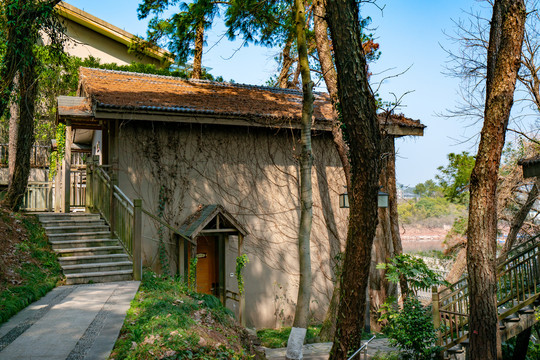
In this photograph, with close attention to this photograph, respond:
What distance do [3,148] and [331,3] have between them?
57.6ft

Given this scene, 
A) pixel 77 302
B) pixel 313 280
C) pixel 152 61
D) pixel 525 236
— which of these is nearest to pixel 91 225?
pixel 77 302

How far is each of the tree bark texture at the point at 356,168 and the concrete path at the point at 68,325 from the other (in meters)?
2.86

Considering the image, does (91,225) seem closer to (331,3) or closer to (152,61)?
(331,3)

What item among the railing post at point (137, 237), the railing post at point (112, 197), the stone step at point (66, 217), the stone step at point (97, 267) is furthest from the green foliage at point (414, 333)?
the stone step at point (66, 217)

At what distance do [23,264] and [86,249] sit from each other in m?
1.21

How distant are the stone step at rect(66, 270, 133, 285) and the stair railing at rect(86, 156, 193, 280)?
0.21 metres

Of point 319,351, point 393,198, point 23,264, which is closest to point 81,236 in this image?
point 23,264

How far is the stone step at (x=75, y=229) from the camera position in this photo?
33.3 ft

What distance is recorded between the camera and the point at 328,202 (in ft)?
42.0

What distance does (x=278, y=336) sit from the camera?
1086 centimetres

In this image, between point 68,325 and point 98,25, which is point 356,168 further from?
point 98,25

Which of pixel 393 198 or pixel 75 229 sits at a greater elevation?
pixel 393 198

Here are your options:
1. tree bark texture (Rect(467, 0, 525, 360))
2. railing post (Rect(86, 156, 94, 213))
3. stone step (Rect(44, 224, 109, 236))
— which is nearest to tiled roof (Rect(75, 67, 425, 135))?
railing post (Rect(86, 156, 94, 213))

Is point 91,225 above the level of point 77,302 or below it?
above
